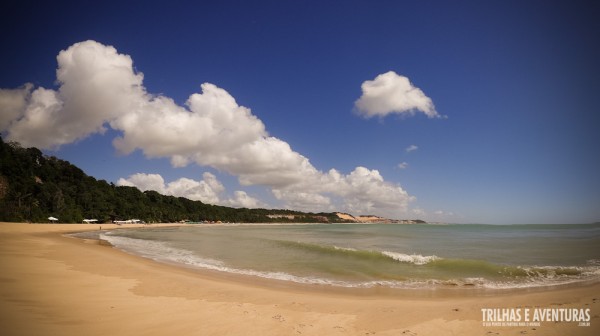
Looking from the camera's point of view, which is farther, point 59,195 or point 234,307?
point 59,195

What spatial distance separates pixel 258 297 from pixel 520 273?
535 inches

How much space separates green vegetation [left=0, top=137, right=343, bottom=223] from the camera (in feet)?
189

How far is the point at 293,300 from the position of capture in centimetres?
884

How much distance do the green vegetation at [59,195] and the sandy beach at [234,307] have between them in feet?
197

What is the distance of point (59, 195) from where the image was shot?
219ft

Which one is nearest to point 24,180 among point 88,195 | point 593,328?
point 88,195

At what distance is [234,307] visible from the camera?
7723 millimetres

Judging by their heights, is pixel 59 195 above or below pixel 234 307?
above

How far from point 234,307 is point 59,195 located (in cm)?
8014

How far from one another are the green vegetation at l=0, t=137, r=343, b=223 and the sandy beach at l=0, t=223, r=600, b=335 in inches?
2364

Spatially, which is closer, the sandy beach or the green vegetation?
the sandy beach

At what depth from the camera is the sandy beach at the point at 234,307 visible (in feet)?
19.5

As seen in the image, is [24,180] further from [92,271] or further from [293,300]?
[293,300]

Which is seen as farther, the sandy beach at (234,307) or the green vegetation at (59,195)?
the green vegetation at (59,195)
